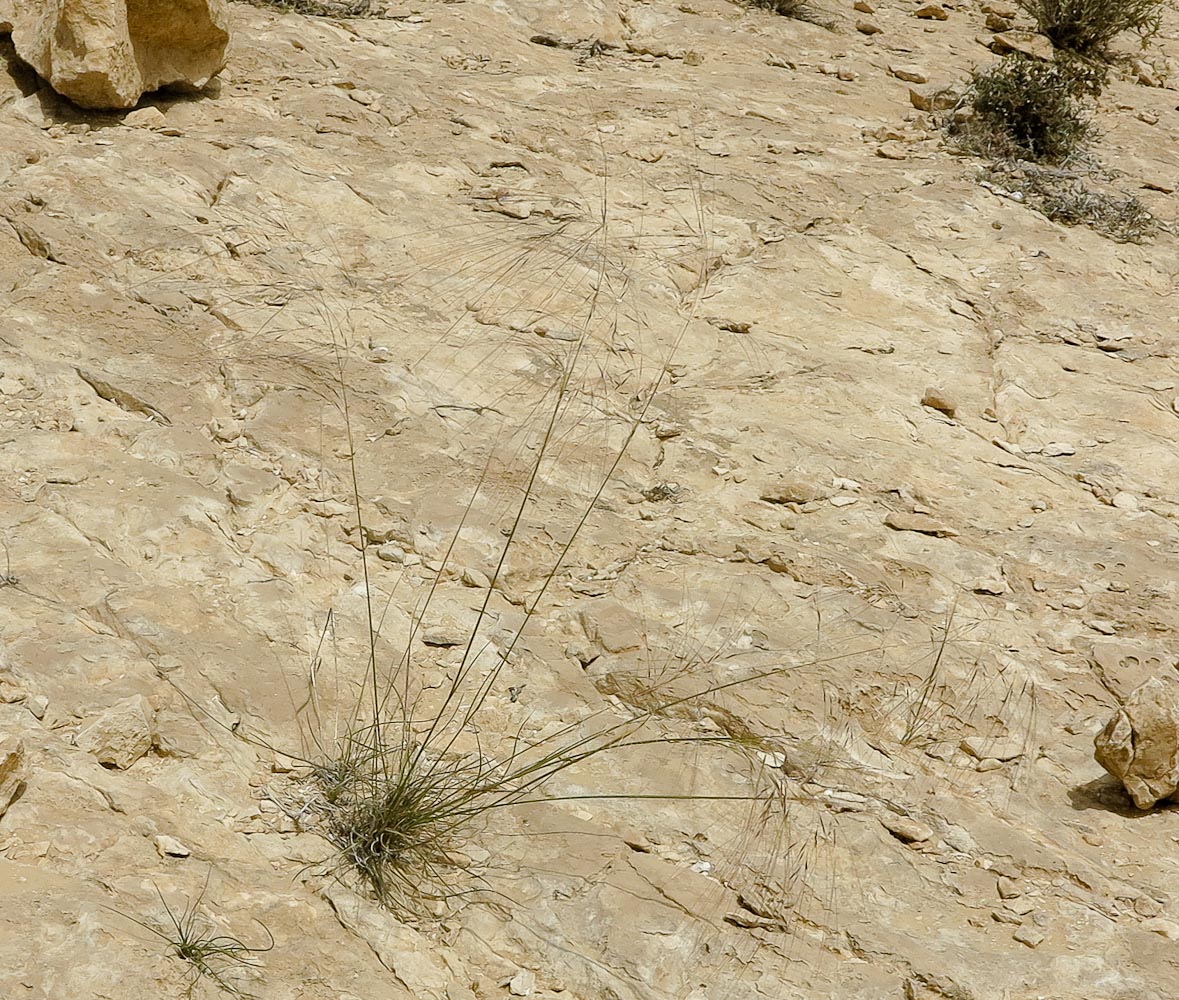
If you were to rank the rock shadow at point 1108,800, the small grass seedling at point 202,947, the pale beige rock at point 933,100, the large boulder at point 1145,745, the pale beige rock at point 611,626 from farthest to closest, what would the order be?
the pale beige rock at point 933,100 < the pale beige rock at point 611,626 < the rock shadow at point 1108,800 < the large boulder at point 1145,745 < the small grass seedling at point 202,947

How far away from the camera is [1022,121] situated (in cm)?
502

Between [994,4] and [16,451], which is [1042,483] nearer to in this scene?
[16,451]

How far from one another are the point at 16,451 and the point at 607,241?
1916 mm

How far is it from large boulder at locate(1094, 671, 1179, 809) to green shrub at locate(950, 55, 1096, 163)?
3.04 m

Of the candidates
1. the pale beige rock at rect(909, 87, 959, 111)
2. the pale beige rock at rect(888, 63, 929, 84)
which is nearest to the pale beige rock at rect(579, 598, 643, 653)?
the pale beige rock at rect(909, 87, 959, 111)

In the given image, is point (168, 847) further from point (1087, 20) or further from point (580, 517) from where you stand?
point (1087, 20)

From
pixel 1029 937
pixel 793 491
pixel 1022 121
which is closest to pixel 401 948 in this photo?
pixel 1029 937

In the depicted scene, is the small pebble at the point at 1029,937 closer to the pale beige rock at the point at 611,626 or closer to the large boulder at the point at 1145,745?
the large boulder at the point at 1145,745

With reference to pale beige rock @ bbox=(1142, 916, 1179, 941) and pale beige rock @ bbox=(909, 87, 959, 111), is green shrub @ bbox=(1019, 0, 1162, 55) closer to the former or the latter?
pale beige rock @ bbox=(909, 87, 959, 111)

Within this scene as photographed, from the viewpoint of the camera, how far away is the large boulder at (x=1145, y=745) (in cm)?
238

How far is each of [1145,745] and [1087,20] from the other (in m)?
4.60

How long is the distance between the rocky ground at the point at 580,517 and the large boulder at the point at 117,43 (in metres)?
0.11

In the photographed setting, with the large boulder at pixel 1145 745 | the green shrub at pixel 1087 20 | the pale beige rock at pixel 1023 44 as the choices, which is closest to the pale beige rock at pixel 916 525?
the large boulder at pixel 1145 745

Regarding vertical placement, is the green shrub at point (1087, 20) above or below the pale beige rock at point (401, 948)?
above
